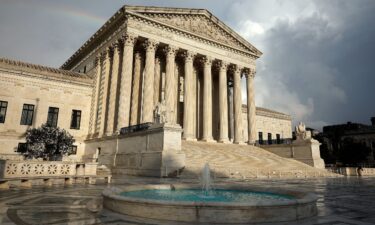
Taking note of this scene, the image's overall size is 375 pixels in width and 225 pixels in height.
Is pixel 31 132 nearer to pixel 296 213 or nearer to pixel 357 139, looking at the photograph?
pixel 296 213

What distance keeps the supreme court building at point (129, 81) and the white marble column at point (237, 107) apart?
0.14 metres

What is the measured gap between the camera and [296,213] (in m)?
6.54

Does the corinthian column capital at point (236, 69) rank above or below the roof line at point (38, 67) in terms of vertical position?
above

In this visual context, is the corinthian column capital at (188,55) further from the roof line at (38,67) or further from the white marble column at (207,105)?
the roof line at (38,67)

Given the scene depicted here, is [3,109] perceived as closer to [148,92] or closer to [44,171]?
[148,92]

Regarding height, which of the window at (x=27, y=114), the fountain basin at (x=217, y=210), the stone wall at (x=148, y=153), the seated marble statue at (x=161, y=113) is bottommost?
the fountain basin at (x=217, y=210)

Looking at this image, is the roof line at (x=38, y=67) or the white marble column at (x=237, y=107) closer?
the roof line at (x=38, y=67)

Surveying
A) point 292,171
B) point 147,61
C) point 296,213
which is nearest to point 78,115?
→ point 147,61

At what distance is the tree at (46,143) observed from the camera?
26.8m

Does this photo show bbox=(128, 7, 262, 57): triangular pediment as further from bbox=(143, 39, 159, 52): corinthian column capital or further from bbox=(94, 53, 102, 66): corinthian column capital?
bbox=(94, 53, 102, 66): corinthian column capital

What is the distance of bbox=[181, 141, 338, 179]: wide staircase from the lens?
23531mm

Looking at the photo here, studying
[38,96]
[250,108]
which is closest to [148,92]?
[38,96]

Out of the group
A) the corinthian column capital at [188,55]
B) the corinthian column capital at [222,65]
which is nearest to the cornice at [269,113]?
the corinthian column capital at [222,65]

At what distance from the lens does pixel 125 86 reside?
99.0 ft
